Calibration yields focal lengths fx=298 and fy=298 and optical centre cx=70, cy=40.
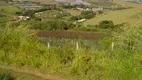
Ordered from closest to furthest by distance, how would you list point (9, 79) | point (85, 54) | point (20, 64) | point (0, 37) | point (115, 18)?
point (9, 79), point (85, 54), point (20, 64), point (0, 37), point (115, 18)

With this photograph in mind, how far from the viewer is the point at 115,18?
55.5 m

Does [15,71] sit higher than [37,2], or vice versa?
[15,71]

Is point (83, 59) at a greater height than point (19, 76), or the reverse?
point (83, 59)

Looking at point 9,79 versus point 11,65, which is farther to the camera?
point 11,65

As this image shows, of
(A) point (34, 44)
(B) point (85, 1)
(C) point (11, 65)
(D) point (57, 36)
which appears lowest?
(B) point (85, 1)

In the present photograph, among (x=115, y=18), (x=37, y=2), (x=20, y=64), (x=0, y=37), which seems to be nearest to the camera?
(x=20, y=64)

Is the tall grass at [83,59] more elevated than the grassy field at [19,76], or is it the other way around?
the tall grass at [83,59]

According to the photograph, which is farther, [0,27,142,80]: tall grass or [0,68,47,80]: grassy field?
[0,68,47,80]: grassy field

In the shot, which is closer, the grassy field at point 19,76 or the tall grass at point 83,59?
the tall grass at point 83,59

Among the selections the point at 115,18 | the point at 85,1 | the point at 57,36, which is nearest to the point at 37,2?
the point at 85,1

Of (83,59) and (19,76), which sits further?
(19,76)

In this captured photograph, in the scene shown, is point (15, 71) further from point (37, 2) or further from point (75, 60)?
point (37, 2)

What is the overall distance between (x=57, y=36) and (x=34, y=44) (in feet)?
84.2

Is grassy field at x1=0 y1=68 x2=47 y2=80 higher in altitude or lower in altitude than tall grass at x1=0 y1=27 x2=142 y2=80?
lower
